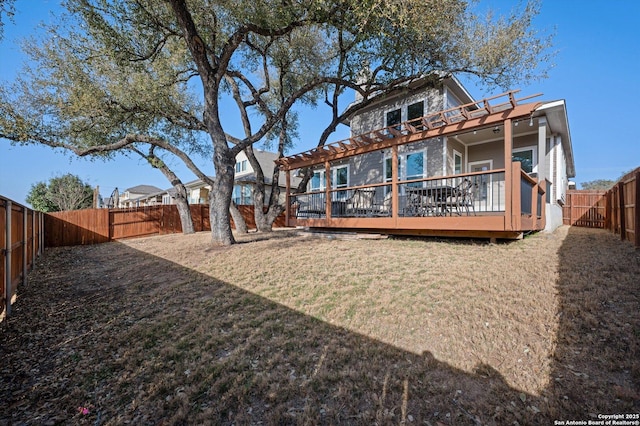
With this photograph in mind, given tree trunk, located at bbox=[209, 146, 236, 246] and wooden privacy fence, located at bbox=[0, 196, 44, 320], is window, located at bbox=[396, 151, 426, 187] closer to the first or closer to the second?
tree trunk, located at bbox=[209, 146, 236, 246]

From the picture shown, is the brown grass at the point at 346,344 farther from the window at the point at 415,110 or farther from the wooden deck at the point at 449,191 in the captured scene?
the window at the point at 415,110

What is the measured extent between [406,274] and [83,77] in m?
11.4

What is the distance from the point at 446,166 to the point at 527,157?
9.95ft

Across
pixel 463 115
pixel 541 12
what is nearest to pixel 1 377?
pixel 463 115

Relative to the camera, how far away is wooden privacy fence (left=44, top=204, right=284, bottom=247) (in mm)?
11797

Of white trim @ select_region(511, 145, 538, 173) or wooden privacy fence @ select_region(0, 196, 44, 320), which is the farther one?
white trim @ select_region(511, 145, 538, 173)

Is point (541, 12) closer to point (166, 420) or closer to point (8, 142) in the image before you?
point (166, 420)

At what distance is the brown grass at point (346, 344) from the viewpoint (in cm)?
224

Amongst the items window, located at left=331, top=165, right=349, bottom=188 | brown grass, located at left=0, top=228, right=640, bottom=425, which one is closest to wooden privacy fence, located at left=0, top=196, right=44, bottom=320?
brown grass, located at left=0, top=228, right=640, bottom=425

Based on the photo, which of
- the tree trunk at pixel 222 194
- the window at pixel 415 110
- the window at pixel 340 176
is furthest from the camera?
the window at pixel 340 176

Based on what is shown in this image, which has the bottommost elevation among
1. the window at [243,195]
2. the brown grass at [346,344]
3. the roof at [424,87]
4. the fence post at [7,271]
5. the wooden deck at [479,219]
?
the brown grass at [346,344]

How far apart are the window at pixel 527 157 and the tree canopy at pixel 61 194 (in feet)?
99.7

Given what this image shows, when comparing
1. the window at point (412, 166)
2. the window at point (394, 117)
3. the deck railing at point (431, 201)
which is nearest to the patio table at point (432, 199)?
the deck railing at point (431, 201)

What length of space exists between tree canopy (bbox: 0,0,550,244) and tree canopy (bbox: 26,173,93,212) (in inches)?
656
